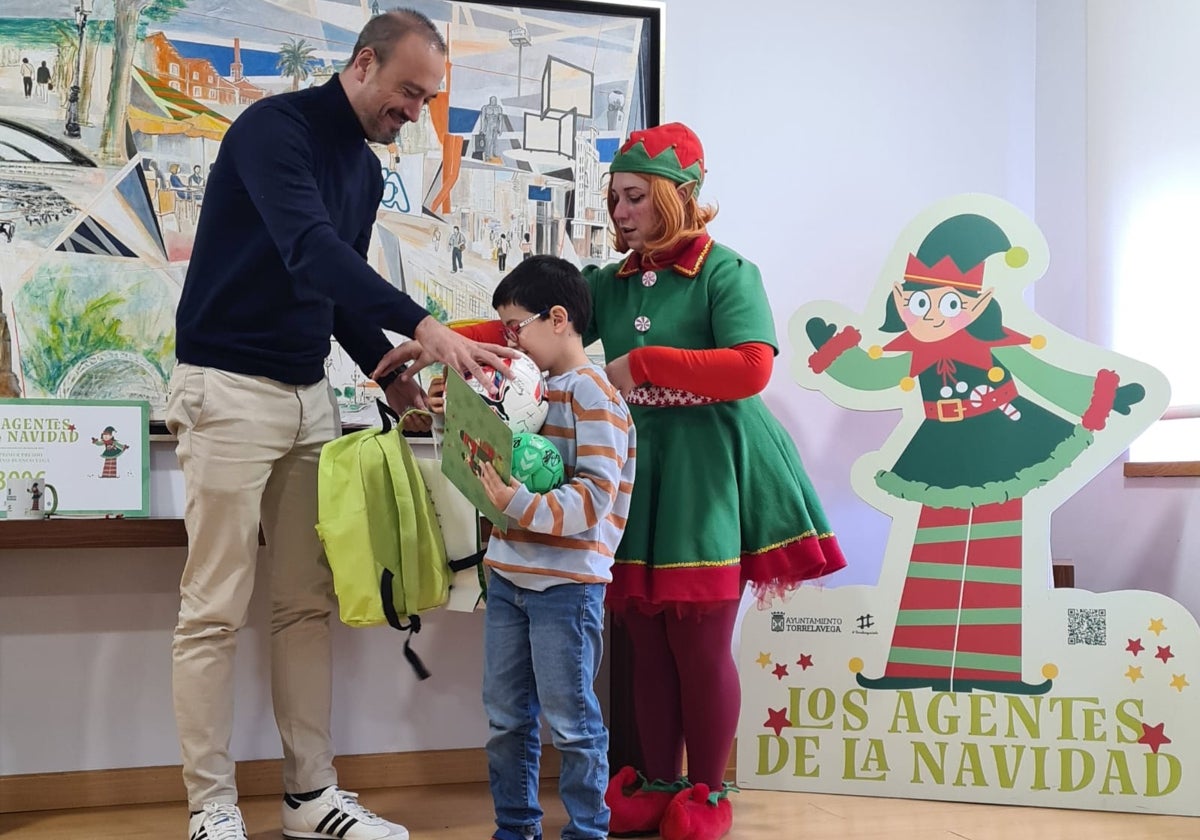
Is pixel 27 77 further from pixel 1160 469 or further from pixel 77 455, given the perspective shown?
pixel 1160 469

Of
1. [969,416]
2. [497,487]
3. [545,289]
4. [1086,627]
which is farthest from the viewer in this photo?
[969,416]

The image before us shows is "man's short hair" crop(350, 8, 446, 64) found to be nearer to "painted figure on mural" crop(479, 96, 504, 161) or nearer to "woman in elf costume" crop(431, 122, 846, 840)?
"woman in elf costume" crop(431, 122, 846, 840)

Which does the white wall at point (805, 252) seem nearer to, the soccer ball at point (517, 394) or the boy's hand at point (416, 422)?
the boy's hand at point (416, 422)

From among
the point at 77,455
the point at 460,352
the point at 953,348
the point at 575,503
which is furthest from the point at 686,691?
the point at 77,455

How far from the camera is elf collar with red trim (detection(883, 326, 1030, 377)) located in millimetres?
2377

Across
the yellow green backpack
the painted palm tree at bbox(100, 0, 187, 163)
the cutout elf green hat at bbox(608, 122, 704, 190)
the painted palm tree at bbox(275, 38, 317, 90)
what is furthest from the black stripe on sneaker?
the painted palm tree at bbox(275, 38, 317, 90)

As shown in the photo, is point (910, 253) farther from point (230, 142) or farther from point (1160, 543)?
point (230, 142)

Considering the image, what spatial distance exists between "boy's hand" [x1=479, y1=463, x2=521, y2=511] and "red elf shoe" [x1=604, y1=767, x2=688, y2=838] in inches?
27.0

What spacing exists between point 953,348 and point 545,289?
1.03m

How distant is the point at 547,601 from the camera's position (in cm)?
171

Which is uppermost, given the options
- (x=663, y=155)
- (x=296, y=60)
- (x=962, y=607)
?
(x=296, y=60)

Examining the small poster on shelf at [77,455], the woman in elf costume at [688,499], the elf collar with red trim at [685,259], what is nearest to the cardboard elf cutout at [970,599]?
→ the woman in elf costume at [688,499]

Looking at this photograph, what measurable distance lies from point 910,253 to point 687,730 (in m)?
1.10

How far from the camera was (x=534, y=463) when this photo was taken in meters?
1.67
